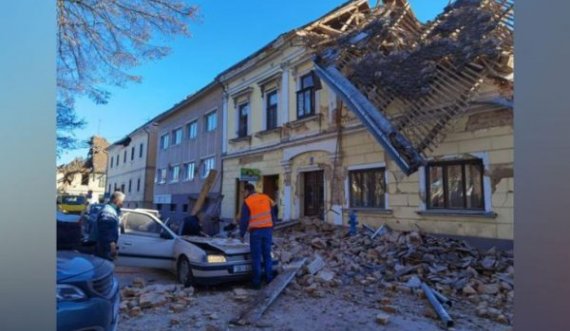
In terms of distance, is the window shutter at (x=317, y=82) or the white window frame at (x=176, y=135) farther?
the white window frame at (x=176, y=135)

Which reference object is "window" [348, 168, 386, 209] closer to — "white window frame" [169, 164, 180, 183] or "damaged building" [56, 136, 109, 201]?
"white window frame" [169, 164, 180, 183]

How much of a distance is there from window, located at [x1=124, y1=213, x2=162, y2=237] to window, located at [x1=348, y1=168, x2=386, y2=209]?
6.20m

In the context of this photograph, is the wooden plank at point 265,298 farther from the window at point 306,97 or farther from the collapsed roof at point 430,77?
the window at point 306,97

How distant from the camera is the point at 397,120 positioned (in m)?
9.77

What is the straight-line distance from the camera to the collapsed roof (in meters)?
8.64

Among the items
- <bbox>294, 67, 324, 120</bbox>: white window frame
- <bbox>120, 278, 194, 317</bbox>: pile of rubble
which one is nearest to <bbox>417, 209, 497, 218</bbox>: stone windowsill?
<bbox>294, 67, 324, 120</bbox>: white window frame

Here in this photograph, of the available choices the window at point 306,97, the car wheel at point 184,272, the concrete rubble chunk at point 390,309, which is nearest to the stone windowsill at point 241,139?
the window at point 306,97

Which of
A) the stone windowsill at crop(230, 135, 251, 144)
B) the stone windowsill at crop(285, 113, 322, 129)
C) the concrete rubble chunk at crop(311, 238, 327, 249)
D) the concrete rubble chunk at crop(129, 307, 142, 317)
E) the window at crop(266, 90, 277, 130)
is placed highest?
the window at crop(266, 90, 277, 130)

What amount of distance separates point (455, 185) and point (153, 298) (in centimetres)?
725

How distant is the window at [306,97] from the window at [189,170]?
34.9ft

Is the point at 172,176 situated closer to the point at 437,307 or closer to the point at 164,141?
the point at 164,141

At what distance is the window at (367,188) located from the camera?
11273 mm
